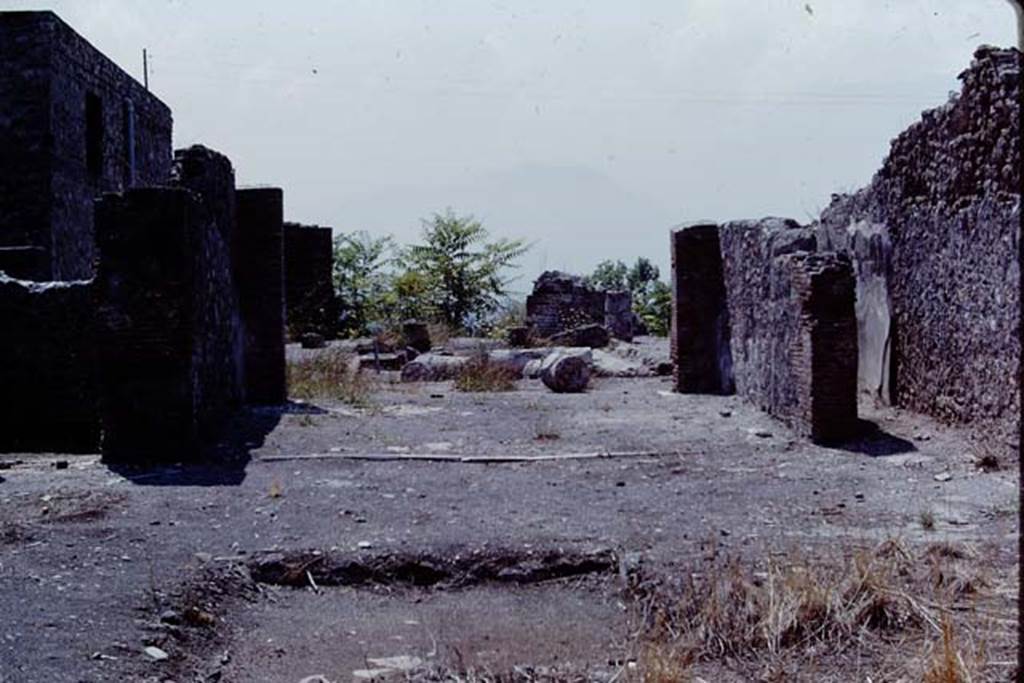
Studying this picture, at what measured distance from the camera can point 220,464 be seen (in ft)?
27.8

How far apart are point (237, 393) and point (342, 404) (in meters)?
1.14

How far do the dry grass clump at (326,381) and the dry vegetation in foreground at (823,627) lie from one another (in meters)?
7.73

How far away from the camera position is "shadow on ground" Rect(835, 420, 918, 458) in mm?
8547

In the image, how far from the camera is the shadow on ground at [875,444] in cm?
855

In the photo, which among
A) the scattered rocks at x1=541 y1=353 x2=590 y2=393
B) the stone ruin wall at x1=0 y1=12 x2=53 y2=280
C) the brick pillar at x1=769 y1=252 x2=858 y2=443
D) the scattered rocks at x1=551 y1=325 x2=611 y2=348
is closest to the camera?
the brick pillar at x1=769 y1=252 x2=858 y2=443

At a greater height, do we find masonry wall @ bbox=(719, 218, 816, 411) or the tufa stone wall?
the tufa stone wall

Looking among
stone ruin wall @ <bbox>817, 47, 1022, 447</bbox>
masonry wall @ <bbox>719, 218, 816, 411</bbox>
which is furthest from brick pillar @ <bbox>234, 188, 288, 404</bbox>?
stone ruin wall @ <bbox>817, 47, 1022, 447</bbox>

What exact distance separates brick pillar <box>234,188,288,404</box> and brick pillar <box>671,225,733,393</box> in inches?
172

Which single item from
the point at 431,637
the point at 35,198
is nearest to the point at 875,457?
the point at 431,637

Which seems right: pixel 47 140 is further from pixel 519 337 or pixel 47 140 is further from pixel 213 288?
pixel 519 337

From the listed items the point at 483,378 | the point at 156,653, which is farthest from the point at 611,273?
the point at 156,653

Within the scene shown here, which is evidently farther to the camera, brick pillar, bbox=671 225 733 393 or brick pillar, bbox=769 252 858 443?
brick pillar, bbox=671 225 733 393

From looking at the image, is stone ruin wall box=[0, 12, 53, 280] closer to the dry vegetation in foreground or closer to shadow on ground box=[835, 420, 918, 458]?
shadow on ground box=[835, 420, 918, 458]

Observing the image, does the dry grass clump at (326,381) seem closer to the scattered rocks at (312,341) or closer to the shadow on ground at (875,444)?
the scattered rocks at (312,341)
